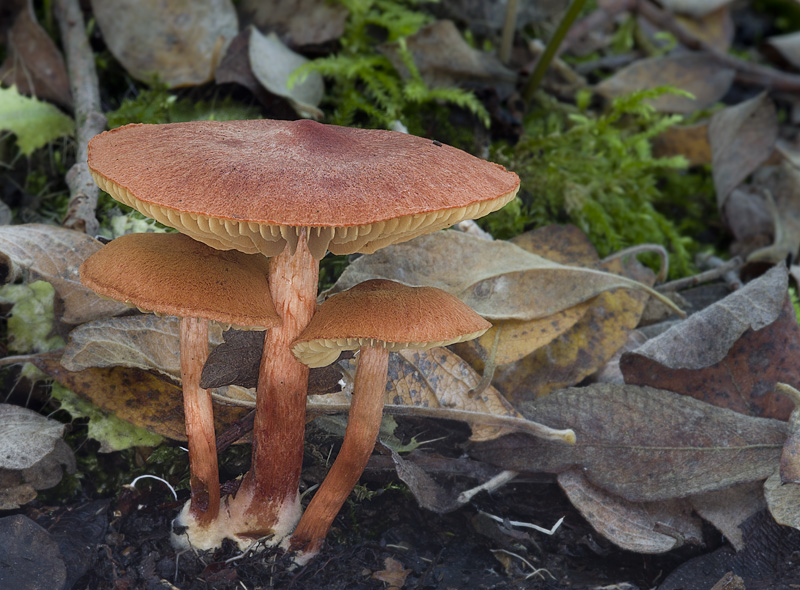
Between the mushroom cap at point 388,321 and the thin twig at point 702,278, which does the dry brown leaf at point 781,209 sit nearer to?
the thin twig at point 702,278

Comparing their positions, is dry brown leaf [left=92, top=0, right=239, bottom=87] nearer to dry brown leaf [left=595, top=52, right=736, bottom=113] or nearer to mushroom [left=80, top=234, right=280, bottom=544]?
mushroom [left=80, top=234, right=280, bottom=544]

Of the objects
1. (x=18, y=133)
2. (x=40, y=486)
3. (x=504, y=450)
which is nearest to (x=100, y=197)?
(x=18, y=133)

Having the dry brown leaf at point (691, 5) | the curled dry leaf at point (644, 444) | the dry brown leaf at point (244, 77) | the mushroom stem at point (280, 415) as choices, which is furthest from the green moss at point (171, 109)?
the dry brown leaf at point (691, 5)

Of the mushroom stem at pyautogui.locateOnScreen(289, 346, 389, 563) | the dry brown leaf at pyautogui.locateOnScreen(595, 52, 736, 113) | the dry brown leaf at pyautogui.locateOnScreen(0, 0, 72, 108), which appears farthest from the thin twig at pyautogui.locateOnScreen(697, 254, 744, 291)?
the dry brown leaf at pyautogui.locateOnScreen(0, 0, 72, 108)

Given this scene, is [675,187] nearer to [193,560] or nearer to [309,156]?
[309,156]

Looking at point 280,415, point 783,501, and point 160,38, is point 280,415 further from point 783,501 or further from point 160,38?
point 160,38

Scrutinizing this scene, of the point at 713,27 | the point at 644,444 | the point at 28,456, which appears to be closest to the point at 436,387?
the point at 644,444
